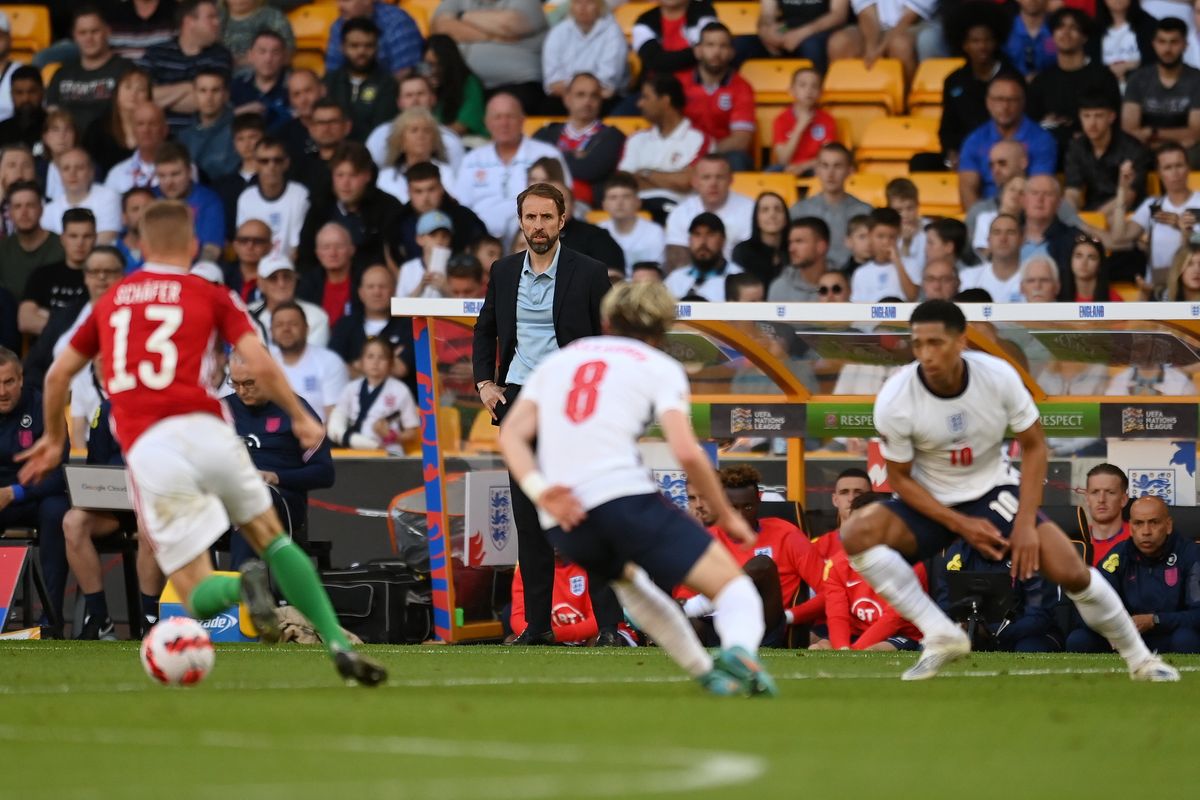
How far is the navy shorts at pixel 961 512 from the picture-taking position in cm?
859

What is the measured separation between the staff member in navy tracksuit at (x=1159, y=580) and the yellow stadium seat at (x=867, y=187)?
16.9 ft

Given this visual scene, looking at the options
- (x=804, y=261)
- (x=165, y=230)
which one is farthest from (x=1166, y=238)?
(x=165, y=230)

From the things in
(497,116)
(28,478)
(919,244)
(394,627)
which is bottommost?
(394,627)

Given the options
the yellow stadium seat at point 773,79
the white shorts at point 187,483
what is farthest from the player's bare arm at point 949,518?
the yellow stadium seat at point 773,79

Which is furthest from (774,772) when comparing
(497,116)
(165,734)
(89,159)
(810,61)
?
(89,159)

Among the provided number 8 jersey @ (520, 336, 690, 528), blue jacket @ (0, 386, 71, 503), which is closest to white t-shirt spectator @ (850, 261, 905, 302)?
blue jacket @ (0, 386, 71, 503)

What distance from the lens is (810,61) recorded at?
1730cm

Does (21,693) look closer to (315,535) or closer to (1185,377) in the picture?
(315,535)

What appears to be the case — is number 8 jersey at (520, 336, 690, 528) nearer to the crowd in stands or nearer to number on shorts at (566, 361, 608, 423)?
number on shorts at (566, 361, 608, 423)

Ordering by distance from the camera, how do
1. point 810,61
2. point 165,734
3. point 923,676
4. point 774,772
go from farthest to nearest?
1. point 810,61
2. point 923,676
3. point 165,734
4. point 774,772

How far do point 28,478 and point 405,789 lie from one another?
387 centimetres

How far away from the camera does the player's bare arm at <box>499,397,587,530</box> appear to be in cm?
682

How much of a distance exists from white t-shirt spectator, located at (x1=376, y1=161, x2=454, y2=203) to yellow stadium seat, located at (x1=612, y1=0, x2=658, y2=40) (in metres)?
2.70

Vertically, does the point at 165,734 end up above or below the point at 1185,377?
below
